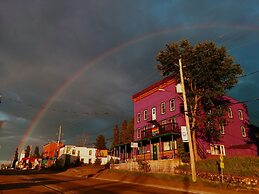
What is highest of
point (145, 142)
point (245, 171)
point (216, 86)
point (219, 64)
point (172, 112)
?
point (219, 64)

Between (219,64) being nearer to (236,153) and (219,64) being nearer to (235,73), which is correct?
(235,73)

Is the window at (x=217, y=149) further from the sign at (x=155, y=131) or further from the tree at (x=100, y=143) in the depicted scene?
the tree at (x=100, y=143)

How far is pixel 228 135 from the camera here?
3931 centimetres

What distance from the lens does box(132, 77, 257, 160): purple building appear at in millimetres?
36062

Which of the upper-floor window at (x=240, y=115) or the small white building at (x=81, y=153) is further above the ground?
the upper-floor window at (x=240, y=115)

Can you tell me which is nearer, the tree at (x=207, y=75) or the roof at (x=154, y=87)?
the tree at (x=207, y=75)

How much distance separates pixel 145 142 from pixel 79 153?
155 ft

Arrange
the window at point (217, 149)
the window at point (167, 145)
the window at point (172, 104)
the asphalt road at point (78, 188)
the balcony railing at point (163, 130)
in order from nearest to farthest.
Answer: the asphalt road at point (78, 188), the balcony railing at point (163, 130), the window at point (217, 149), the window at point (167, 145), the window at point (172, 104)

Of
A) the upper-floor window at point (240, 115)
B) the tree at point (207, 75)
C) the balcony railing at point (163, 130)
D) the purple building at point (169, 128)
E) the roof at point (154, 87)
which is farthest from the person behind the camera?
the upper-floor window at point (240, 115)

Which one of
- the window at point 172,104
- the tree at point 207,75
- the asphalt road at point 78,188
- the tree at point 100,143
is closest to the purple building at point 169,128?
the window at point 172,104

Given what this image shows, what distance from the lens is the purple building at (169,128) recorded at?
3606cm

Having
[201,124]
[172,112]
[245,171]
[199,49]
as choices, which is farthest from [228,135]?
[245,171]

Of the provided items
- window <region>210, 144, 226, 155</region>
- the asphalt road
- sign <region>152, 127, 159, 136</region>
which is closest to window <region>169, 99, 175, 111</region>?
sign <region>152, 127, 159, 136</region>

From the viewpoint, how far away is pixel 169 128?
37.3 m
